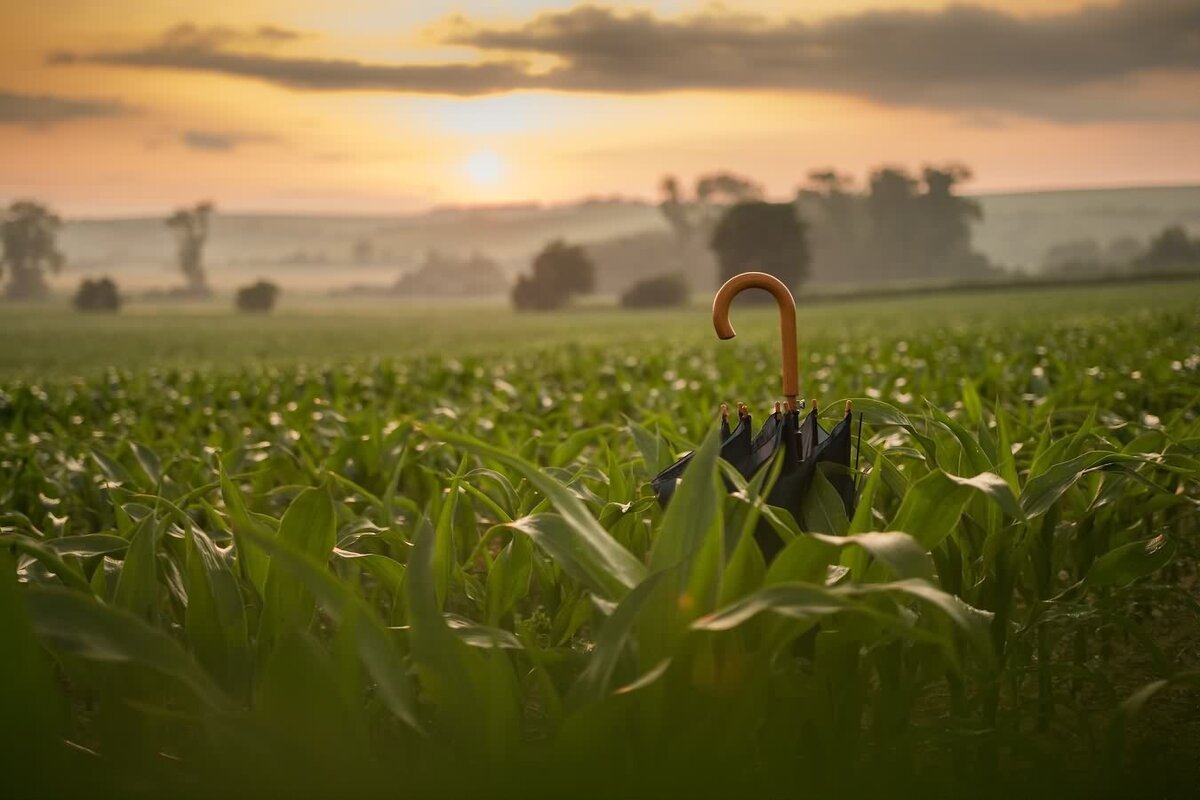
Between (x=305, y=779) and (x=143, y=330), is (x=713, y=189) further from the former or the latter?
(x=305, y=779)

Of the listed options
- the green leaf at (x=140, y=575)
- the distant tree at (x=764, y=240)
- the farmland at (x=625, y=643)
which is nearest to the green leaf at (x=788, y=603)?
the farmland at (x=625, y=643)

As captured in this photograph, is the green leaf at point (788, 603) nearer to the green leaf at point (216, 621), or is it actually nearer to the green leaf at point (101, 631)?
the green leaf at point (101, 631)

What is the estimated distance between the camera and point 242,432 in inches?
224

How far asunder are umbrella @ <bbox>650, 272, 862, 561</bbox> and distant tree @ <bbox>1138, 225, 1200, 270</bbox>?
94.0 metres

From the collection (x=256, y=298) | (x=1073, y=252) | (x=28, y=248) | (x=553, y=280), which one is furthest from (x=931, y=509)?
(x=1073, y=252)

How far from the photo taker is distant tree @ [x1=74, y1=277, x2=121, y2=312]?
66375 millimetres

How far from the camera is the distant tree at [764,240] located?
237 ft

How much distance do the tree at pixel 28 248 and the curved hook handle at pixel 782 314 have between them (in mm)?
100694

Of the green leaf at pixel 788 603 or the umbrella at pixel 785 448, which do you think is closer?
the green leaf at pixel 788 603

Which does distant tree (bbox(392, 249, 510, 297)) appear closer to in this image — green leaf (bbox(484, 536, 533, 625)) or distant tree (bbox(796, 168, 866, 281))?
distant tree (bbox(796, 168, 866, 281))

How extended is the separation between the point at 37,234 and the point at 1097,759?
106 meters

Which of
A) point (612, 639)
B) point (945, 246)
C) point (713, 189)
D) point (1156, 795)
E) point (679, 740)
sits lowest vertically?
point (1156, 795)

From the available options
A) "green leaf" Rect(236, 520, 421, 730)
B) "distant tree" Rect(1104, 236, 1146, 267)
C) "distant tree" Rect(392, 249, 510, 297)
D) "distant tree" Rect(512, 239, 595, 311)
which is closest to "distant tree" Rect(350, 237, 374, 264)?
"distant tree" Rect(392, 249, 510, 297)

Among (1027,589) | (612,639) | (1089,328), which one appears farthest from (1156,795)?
(1089,328)
